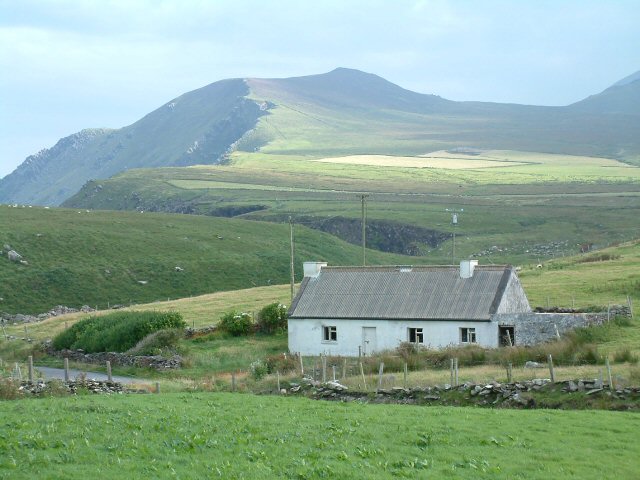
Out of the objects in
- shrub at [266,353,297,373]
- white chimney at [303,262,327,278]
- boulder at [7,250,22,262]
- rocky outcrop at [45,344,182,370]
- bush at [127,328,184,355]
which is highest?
white chimney at [303,262,327,278]

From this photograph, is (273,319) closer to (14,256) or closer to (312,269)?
(312,269)

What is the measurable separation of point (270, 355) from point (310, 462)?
38175mm

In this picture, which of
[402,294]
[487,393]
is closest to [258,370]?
[402,294]

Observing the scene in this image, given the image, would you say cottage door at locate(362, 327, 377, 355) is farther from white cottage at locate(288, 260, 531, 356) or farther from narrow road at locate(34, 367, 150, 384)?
narrow road at locate(34, 367, 150, 384)

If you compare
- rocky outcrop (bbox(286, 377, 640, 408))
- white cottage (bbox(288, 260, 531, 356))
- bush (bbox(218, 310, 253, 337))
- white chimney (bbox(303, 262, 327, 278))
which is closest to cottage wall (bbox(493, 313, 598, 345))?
white cottage (bbox(288, 260, 531, 356))

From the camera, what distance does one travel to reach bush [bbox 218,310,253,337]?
67188 millimetres

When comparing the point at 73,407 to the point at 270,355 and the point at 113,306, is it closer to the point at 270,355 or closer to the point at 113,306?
the point at 270,355

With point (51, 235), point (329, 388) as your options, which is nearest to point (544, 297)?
point (329, 388)

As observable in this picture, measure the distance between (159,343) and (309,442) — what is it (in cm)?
4039

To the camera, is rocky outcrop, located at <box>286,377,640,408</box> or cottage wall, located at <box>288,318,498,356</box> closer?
rocky outcrop, located at <box>286,377,640,408</box>

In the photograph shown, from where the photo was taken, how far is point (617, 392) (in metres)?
30.4

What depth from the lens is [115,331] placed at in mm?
66500

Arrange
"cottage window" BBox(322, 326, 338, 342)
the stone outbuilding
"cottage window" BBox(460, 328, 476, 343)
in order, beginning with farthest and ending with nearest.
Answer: "cottage window" BBox(322, 326, 338, 342) → "cottage window" BBox(460, 328, 476, 343) → the stone outbuilding

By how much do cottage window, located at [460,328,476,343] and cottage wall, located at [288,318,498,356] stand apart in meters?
0.24
